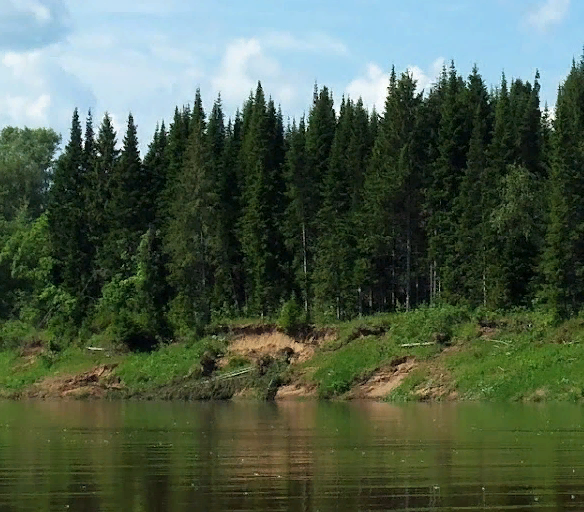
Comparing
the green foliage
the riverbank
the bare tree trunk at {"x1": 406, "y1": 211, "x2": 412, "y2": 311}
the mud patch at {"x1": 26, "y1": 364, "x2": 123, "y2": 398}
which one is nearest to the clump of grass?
the riverbank

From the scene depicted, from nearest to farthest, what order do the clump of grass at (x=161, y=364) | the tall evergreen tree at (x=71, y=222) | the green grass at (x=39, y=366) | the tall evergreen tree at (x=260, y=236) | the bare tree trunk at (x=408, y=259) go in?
the clump of grass at (x=161, y=364)
the bare tree trunk at (x=408, y=259)
the green grass at (x=39, y=366)
the tall evergreen tree at (x=260, y=236)
the tall evergreen tree at (x=71, y=222)

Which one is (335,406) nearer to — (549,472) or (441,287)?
(441,287)

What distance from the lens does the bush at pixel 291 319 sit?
7653 cm

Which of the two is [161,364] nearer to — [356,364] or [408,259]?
[356,364]

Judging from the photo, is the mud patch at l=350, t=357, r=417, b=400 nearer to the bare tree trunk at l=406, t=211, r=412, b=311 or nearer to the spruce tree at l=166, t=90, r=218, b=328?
the bare tree trunk at l=406, t=211, r=412, b=311

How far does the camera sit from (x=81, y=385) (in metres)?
77.2

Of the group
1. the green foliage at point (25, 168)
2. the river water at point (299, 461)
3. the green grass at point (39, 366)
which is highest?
the green foliage at point (25, 168)

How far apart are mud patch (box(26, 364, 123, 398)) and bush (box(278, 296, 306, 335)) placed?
10225mm

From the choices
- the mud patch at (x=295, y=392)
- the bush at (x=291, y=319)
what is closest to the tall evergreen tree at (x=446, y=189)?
the bush at (x=291, y=319)

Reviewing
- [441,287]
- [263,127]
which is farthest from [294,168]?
[441,287]

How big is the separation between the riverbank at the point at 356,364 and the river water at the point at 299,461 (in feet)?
32.1

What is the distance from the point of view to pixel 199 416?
52.6 m

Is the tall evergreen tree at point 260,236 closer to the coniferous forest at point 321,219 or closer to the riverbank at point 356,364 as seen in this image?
the coniferous forest at point 321,219

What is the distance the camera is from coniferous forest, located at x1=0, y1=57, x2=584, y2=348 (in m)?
76.8
